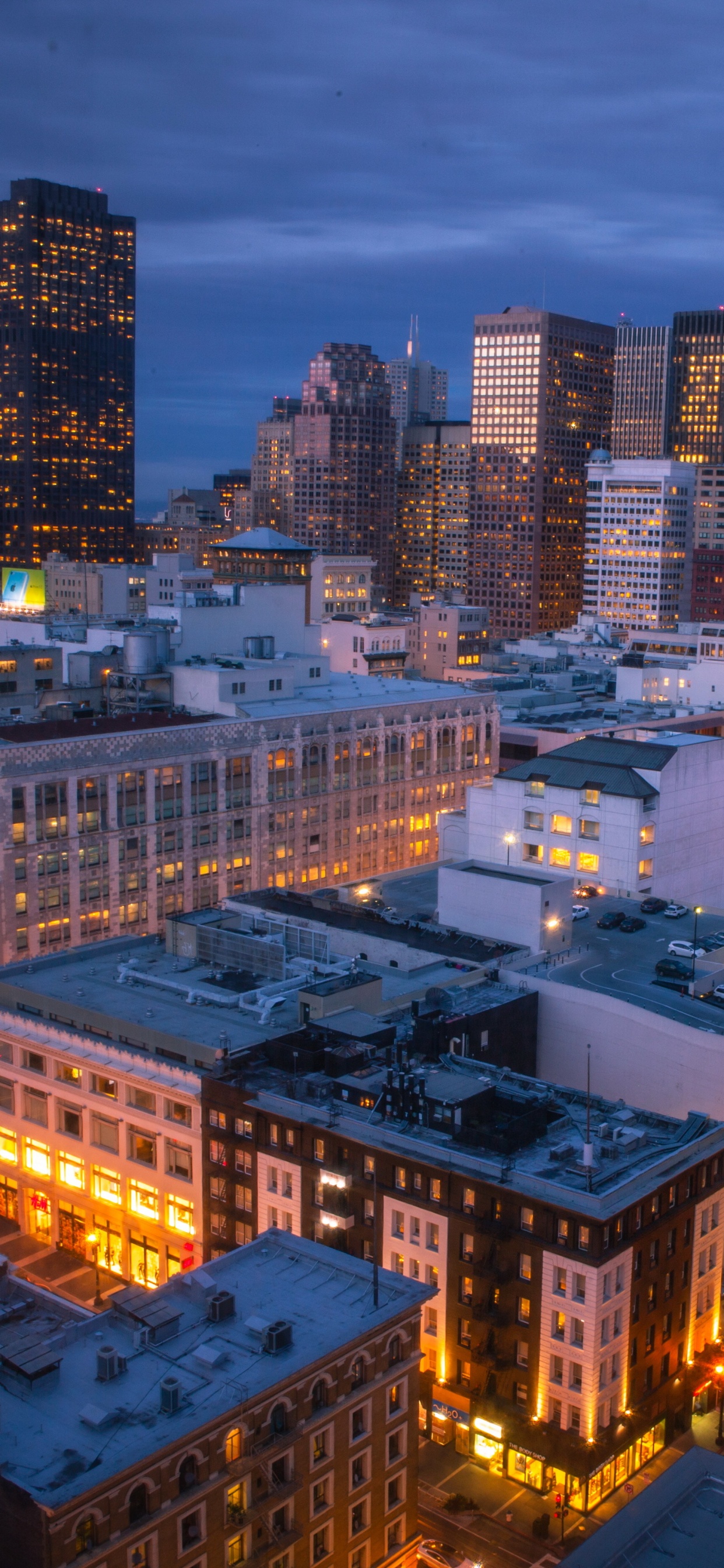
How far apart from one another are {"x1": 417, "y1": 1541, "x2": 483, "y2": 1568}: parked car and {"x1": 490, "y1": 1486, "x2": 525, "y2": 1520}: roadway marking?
3172 mm

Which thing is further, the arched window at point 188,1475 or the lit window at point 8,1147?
the lit window at point 8,1147

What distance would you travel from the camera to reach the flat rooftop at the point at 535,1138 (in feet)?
210

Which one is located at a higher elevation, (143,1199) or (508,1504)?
(143,1199)

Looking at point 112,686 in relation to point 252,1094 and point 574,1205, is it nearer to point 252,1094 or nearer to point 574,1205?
point 252,1094

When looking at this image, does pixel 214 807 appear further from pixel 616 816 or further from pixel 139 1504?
pixel 139 1504

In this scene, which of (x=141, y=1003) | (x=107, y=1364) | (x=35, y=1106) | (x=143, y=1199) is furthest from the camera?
(x=141, y=1003)

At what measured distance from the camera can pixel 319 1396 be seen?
49375 mm

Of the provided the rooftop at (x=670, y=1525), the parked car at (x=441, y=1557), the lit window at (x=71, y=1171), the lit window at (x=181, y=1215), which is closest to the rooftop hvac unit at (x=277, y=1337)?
the rooftop at (x=670, y=1525)

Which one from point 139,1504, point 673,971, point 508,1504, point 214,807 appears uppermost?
point 214,807

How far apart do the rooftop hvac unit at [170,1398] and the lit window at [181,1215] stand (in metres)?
31.1

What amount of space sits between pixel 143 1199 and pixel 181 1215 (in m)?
2.81

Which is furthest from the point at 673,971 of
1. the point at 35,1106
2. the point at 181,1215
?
the point at 35,1106

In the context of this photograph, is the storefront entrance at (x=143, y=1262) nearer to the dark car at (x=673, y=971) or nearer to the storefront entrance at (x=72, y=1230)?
the storefront entrance at (x=72, y=1230)

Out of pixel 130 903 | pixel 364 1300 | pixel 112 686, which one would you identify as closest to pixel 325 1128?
pixel 364 1300
